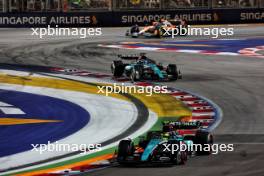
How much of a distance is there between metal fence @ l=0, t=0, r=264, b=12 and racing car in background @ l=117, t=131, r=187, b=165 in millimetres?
33720

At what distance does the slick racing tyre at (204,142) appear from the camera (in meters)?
13.1

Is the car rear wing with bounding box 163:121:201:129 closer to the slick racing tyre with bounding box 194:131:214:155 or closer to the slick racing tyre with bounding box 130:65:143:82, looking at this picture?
the slick racing tyre with bounding box 194:131:214:155

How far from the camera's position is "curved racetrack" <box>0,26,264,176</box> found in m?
12.1

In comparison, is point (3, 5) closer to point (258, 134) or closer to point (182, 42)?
point (182, 42)

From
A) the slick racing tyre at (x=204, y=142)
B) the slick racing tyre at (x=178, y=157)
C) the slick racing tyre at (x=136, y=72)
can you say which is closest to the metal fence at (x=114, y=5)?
the slick racing tyre at (x=136, y=72)

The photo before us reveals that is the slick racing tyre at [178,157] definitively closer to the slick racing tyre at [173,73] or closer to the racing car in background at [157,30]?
the slick racing tyre at [173,73]

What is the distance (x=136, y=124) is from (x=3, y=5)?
103ft

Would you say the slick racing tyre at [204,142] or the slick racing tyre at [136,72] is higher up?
the slick racing tyre at [136,72]

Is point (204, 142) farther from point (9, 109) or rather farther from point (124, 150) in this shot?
point (9, 109)

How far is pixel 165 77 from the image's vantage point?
74.9 ft

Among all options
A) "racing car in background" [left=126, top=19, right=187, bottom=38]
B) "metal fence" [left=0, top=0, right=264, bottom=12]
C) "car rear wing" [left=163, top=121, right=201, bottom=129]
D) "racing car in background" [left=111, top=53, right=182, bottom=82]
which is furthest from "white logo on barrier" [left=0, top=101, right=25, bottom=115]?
"metal fence" [left=0, top=0, right=264, bottom=12]

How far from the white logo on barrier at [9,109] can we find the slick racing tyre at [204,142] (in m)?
6.04

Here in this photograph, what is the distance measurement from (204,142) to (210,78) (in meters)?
11.0

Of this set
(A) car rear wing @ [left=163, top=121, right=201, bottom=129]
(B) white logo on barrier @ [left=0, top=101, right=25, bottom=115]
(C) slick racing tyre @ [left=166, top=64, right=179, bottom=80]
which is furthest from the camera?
(C) slick racing tyre @ [left=166, top=64, right=179, bottom=80]
